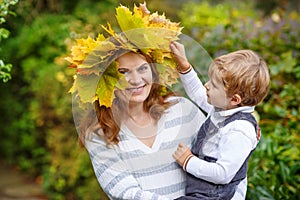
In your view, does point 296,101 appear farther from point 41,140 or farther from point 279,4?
point 279,4

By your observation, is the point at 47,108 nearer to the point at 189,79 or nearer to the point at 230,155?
the point at 189,79

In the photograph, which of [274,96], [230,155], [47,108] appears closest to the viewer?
[230,155]

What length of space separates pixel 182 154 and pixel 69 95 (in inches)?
95.3

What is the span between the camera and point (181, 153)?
2.33m

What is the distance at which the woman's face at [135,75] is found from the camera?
228 cm

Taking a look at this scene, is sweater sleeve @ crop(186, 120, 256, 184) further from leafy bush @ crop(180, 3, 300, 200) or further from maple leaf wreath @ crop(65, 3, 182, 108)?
leafy bush @ crop(180, 3, 300, 200)

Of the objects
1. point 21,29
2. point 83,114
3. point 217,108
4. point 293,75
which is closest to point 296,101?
point 293,75

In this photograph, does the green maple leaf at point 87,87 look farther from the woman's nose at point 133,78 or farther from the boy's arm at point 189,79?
the boy's arm at point 189,79

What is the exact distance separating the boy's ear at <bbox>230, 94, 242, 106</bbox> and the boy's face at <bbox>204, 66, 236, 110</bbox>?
0.01 m

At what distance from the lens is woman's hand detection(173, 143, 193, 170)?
7.56ft

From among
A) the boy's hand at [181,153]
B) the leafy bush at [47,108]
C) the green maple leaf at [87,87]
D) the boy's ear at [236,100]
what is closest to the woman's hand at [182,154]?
the boy's hand at [181,153]

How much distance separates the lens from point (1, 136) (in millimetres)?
6133

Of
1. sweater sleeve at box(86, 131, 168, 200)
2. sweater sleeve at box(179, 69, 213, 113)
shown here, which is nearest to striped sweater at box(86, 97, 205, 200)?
sweater sleeve at box(86, 131, 168, 200)

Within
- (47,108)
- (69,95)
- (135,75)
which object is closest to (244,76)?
(135,75)
